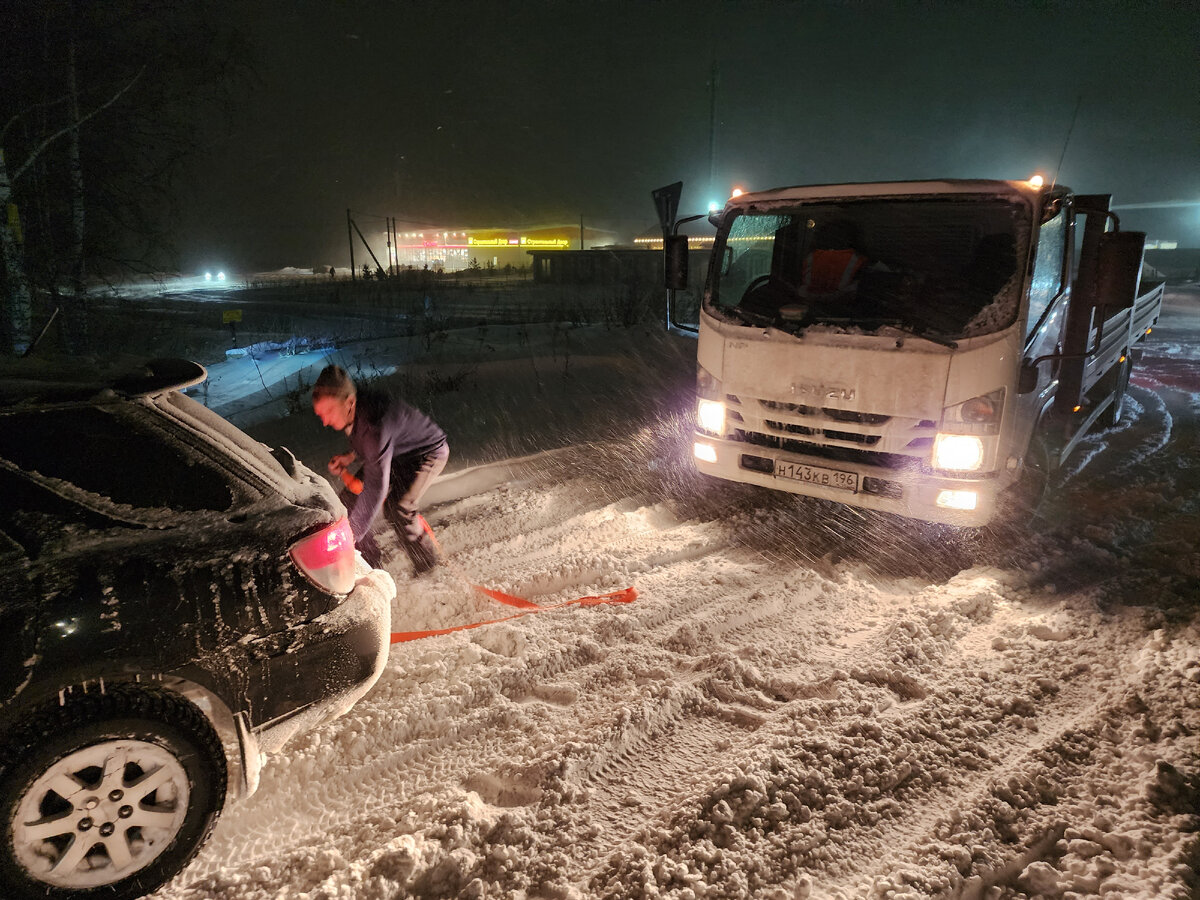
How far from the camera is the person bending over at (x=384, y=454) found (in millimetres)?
3984

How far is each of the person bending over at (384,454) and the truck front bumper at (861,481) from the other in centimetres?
219

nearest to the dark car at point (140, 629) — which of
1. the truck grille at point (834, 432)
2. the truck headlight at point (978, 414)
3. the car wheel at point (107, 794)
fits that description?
the car wheel at point (107, 794)

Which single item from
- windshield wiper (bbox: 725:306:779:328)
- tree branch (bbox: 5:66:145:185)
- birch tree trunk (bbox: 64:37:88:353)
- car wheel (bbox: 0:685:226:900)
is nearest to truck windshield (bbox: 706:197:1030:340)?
windshield wiper (bbox: 725:306:779:328)

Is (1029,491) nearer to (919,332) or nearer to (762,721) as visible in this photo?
(919,332)

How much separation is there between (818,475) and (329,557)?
11.2 ft

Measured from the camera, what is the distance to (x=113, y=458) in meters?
2.36

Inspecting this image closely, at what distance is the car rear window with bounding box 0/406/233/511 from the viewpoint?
2.29 meters

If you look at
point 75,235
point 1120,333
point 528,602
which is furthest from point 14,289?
point 1120,333

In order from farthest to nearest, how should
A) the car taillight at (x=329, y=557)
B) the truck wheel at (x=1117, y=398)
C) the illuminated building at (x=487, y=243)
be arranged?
the illuminated building at (x=487, y=243) < the truck wheel at (x=1117, y=398) < the car taillight at (x=329, y=557)

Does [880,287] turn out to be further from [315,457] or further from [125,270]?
[125,270]

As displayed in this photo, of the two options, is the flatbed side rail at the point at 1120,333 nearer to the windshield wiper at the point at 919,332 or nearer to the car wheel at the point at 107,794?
the windshield wiper at the point at 919,332

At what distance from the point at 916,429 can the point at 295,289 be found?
40.0 metres

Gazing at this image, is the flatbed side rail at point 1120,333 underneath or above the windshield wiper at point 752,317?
underneath

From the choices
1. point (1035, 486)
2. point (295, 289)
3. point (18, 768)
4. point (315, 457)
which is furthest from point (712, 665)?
point (295, 289)
